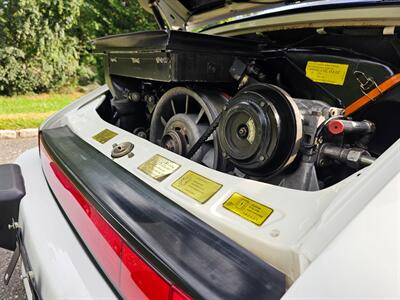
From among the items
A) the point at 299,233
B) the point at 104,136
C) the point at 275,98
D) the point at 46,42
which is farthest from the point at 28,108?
the point at 299,233

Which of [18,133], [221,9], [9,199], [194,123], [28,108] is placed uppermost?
[221,9]

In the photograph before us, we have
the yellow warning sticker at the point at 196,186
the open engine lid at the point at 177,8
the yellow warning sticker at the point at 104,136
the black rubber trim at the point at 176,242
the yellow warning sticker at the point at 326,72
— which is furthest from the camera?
the open engine lid at the point at 177,8

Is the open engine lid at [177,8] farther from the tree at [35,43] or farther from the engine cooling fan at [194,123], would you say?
the tree at [35,43]

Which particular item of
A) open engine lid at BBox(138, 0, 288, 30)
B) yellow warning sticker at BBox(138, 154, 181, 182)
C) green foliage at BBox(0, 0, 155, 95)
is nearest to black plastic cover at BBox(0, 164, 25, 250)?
yellow warning sticker at BBox(138, 154, 181, 182)

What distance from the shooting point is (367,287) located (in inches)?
23.6

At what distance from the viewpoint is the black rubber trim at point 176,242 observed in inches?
29.0

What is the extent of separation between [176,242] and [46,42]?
843 cm

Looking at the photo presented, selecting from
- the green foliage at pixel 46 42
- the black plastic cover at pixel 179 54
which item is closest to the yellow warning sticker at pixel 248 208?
the black plastic cover at pixel 179 54

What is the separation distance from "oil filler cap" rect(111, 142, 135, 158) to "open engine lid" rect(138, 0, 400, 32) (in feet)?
3.44

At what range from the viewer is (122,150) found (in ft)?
4.63

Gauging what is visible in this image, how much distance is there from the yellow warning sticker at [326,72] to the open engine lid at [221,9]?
0.26 m

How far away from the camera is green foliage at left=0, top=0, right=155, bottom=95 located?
7.49 meters

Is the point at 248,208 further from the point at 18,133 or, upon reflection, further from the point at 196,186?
the point at 18,133

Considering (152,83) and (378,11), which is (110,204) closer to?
(152,83)
